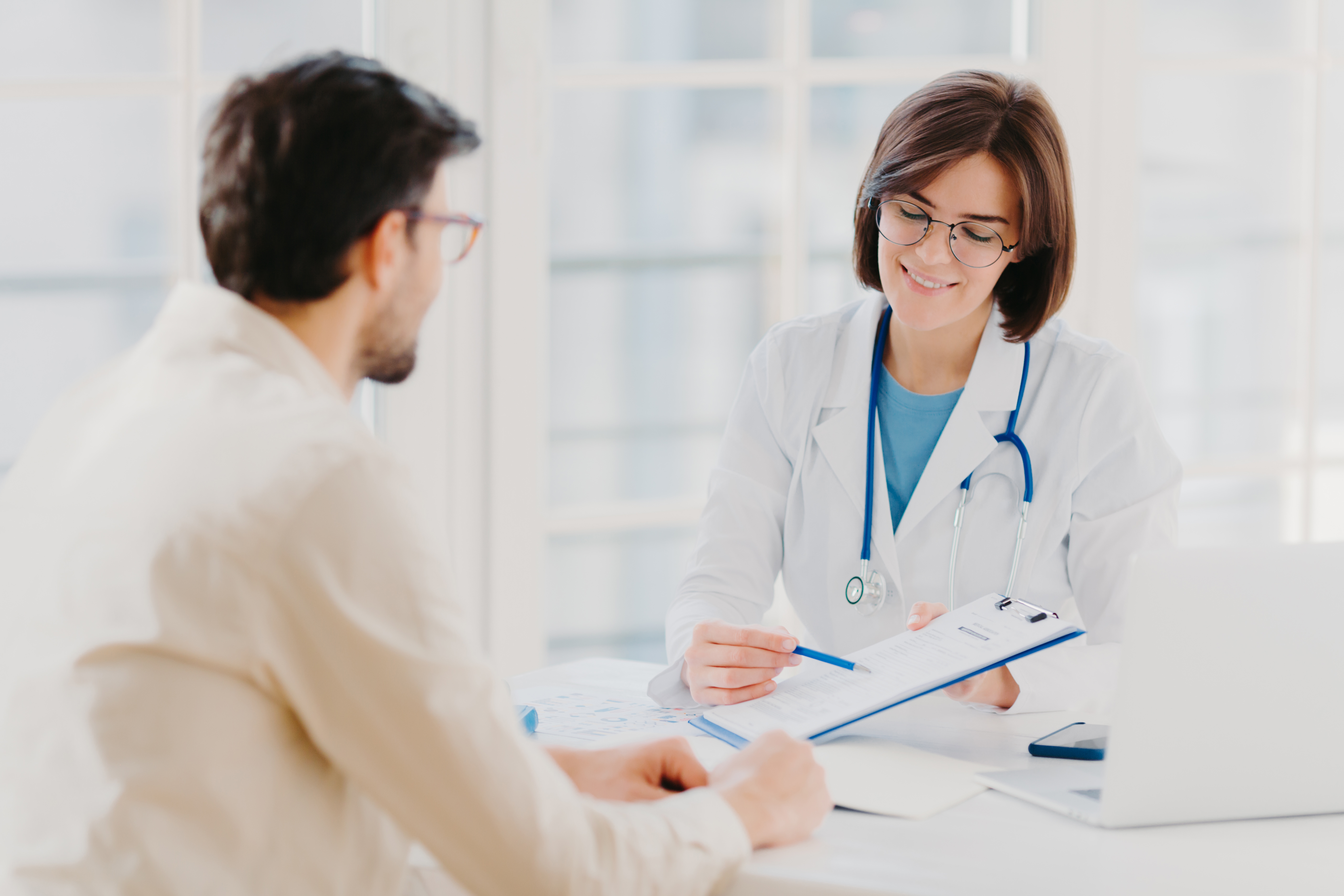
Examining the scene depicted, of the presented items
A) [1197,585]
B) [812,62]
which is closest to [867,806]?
[1197,585]

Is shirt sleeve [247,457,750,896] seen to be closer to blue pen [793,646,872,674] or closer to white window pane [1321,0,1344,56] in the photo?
→ blue pen [793,646,872,674]

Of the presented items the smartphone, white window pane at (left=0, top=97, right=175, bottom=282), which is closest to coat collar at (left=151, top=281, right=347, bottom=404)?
the smartphone

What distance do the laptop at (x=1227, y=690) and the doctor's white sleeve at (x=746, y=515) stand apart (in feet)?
2.14

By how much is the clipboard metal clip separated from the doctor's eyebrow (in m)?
0.57

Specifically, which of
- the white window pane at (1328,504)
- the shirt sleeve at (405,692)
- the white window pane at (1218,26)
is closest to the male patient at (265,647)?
the shirt sleeve at (405,692)

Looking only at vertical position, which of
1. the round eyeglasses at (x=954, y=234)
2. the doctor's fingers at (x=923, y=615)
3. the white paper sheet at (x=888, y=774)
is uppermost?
the round eyeglasses at (x=954, y=234)

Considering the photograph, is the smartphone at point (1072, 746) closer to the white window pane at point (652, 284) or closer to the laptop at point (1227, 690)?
the laptop at point (1227, 690)

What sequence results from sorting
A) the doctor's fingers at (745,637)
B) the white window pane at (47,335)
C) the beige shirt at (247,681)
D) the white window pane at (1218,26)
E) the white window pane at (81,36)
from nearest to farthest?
1. the beige shirt at (247,681)
2. the doctor's fingers at (745,637)
3. the white window pane at (81,36)
4. the white window pane at (47,335)
5. the white window pane at (1218,26)

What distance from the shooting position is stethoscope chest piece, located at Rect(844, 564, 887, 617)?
1.70 metres

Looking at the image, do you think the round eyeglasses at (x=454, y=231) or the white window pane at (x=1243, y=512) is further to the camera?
the white window pane at (x=1243, y=512)

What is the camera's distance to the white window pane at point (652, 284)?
4715mm

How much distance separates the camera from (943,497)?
171cm

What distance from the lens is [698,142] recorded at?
5.04 metres

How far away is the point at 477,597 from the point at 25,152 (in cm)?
120
